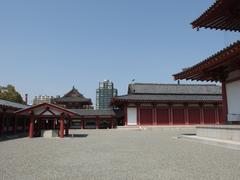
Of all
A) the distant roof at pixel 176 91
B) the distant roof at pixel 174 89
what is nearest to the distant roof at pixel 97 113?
the distant roof at pixel 176 91

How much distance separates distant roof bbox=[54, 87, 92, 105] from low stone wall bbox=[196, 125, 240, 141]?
1400 inches

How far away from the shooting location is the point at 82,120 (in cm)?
3931

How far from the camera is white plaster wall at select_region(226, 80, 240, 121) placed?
1355cm

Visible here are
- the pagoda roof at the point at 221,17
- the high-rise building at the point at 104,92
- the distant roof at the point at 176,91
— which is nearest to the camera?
the pagoda roof at the point at 221,17

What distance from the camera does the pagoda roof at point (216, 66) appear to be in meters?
10.4

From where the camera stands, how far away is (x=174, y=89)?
45.2m

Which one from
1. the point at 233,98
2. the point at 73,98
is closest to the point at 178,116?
the point at 73,98

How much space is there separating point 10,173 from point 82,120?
33.2m

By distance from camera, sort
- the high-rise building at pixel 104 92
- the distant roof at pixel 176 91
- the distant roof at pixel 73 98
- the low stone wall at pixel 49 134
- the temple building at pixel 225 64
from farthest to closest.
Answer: the high-rise building at pixel 104 92 → the distant roof at pixel 73 98 → the distant roof at pixel 176 91 → the low stone wall at pixel 49 134 → the temple building at pixel 225 64

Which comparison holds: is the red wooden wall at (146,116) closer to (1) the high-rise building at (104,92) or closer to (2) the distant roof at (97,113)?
(2) the distant roof at (97,113)

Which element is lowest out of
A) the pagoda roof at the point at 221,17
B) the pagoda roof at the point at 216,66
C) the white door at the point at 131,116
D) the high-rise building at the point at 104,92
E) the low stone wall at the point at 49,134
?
the low stone wall at the point at 49,134

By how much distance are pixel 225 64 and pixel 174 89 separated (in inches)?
1261

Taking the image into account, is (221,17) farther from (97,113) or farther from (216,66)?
(97,113)

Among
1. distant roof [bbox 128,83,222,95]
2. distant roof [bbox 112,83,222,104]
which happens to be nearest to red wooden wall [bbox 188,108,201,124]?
distant roof [bbox 112,83,222,104]
